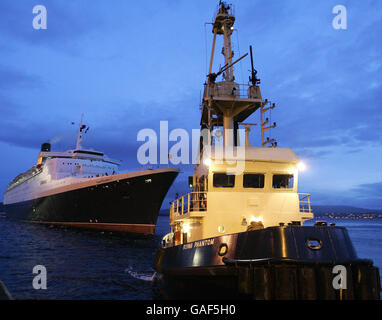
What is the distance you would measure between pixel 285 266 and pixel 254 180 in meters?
4.41

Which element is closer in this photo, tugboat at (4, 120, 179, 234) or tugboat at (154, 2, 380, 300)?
tugboat at (154, 2, 380, 300)

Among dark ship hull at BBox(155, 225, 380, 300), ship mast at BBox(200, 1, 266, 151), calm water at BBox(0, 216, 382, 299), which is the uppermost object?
ship mast at BBox(200, 1, 266, 151)

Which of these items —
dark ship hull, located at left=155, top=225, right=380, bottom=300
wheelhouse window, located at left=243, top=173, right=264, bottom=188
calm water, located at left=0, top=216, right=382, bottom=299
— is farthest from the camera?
calm water, located at left=0, top=216, right=382, bottom=299

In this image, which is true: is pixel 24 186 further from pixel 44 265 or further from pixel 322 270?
pixel 322 270

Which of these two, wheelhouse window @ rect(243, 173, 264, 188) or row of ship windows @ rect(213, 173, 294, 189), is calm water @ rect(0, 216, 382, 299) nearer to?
row of ship windows @ rect(213, 173, 294, 189)

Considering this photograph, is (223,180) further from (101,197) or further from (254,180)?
(101,197)

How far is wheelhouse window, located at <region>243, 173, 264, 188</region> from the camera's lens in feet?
33.7

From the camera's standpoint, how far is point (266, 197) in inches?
407

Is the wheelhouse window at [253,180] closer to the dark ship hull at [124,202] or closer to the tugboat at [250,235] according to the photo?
the tugboat at [250,235]

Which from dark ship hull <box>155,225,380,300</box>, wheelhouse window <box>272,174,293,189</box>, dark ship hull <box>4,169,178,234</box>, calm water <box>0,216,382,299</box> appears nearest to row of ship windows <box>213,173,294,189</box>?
wheelhouse window <box>272,174,293,189</box>

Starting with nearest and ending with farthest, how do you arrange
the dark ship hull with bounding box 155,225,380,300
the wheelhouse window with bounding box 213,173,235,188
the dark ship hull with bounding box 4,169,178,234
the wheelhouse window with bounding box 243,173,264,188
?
the dark ship hull with bounding box 155,225,380,300 < the wheelhouse window with bounding box 213,173,235,188 < the wheelhouse window with bounding box 243,173,264,188 < the dark ship hull with bounding box 4,169,178,234

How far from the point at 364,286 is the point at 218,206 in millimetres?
4838

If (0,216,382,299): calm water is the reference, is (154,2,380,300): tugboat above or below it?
above

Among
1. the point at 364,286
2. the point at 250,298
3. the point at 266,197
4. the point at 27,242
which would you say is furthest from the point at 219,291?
the point at 27,242
